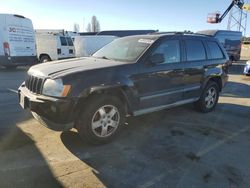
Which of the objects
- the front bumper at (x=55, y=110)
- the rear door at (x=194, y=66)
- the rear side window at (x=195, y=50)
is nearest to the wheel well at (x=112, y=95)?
the front bumper at (x=55, y=110)

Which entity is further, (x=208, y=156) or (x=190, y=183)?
(x=208, y=156)

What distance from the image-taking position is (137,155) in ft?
13.1

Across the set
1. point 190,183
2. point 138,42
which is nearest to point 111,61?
point 138,42

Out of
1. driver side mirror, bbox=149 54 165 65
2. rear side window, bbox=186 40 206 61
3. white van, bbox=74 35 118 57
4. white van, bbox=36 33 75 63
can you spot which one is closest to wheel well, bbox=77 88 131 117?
driver side mirror, bbox=149 54 165 65

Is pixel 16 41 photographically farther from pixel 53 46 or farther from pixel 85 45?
pixel 85 45

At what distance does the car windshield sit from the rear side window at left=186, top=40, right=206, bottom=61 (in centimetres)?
110

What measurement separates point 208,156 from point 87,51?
1293cm

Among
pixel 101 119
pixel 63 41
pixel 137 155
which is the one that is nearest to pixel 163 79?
pixel 101 119

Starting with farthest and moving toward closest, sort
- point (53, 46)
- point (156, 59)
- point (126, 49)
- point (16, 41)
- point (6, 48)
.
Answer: point (53, 46), point (16, 41), point (6, 48), point (126, 49), point (156, 59)

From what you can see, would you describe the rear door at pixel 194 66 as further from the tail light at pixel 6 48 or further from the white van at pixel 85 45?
the white van at pixel 85 45

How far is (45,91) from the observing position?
3941 millimetres

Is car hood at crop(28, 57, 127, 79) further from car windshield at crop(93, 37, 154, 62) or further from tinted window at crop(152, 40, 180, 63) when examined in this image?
tinted window at crop(152, 40, 180, 63)

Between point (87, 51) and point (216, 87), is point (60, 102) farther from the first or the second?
point (87, 51)

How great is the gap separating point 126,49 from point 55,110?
2107 millimetres
